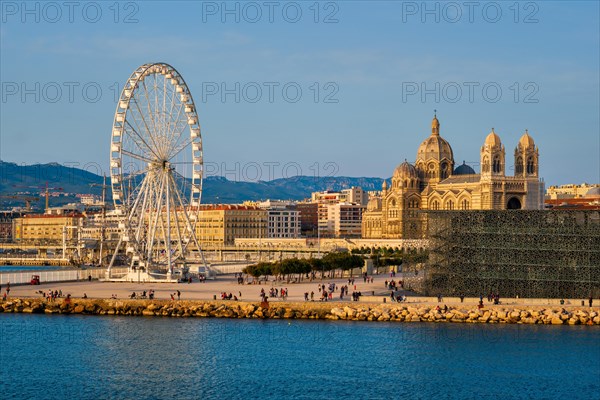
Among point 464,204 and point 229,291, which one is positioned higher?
point 464,204

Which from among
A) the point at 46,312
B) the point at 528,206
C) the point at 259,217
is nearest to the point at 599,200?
the point at 528,206

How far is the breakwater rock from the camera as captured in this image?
170ft

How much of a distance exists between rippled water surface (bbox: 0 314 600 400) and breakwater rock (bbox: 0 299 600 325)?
4.33 ft

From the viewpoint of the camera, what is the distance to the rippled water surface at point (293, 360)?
3781cm

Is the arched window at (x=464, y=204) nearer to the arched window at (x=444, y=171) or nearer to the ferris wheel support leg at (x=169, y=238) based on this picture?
the arched window at (x=444, y=171)

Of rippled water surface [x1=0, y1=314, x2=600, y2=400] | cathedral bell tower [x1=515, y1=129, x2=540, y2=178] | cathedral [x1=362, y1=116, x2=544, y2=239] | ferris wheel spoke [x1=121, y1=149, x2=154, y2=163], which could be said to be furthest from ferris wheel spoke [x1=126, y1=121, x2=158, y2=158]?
cathedral bell tower [x1=515, y1=129, x2=540, y2=178]

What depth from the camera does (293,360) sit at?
43594mm

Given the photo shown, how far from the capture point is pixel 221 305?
56.8 metres

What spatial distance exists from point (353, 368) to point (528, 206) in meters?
86.5

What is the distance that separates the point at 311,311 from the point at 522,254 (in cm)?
1155

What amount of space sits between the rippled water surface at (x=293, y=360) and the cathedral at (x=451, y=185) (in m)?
63.4

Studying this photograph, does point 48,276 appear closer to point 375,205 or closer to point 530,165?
point 530,165

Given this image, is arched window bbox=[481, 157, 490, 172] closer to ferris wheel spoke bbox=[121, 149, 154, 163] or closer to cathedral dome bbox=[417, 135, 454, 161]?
cathedral dome bbox=[417, 135, 454, 161]

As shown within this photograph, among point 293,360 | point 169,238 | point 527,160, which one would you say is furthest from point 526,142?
point 293,360
